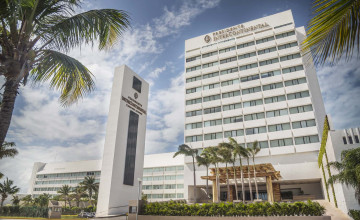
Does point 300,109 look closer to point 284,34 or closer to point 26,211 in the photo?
point 284,34

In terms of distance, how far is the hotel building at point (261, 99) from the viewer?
46.8 meters

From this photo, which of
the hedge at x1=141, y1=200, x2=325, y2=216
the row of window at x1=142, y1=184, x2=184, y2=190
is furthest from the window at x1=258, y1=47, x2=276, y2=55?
the hedge at x1=141, y1=200, x2=325, y2=216

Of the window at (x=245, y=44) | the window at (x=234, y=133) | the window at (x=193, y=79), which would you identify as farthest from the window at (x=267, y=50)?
the window at (x=234, y=133)

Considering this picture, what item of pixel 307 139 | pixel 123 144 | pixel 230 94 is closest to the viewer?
pixel 123 144

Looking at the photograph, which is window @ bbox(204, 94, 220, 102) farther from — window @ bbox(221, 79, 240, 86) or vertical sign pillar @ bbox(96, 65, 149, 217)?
vertical sign pillar @ bbox(96, 65, 149, 217)

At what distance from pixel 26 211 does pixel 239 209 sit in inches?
1380

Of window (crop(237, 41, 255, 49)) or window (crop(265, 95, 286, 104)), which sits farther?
window (crop(237, 41, 255, 49))

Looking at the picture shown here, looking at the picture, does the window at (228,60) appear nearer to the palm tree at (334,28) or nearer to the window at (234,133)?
the window at (234,133)

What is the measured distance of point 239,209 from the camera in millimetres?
22938

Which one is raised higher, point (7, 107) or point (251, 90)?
point (251, 90)

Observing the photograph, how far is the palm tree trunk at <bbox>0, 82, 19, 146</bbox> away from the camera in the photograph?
5434 millimetres

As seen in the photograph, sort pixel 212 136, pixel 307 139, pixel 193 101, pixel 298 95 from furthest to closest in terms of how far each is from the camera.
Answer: pixel 193 101, pixel 212 136, pixel 298 95, pixel 307 139

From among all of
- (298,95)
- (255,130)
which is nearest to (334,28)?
(255,130)

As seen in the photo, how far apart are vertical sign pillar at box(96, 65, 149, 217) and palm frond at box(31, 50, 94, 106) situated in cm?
2910
